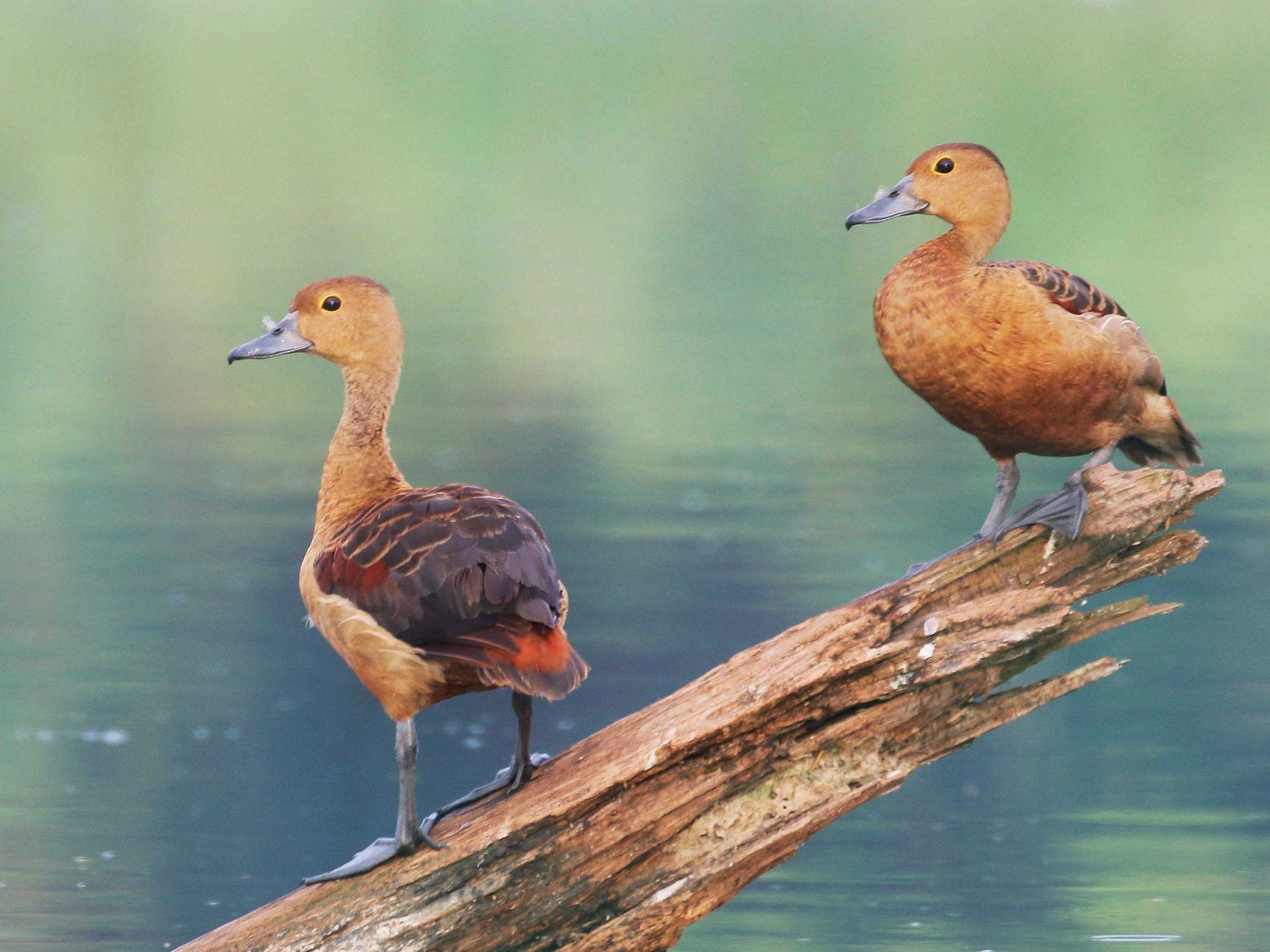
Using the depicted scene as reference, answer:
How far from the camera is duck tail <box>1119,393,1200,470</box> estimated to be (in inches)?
214

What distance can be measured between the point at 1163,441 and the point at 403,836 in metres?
2.59

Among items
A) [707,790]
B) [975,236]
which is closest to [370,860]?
[707,790]

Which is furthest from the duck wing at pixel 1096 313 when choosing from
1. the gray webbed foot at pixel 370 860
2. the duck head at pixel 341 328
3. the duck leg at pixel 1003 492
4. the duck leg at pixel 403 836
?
the gray webbed foot at pixel 370 860

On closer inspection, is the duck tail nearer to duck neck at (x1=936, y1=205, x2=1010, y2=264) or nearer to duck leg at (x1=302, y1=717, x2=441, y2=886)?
duck neck at (x1=936, y1=205, x2=1010, y2=264)

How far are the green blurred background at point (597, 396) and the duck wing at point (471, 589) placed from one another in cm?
198

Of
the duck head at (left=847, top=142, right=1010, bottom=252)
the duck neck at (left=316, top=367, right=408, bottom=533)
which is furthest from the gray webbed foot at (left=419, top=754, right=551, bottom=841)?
the duck head at (left=847, top=142, right=1010, bottom=252)

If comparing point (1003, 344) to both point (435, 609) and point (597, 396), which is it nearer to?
point (435, 609)

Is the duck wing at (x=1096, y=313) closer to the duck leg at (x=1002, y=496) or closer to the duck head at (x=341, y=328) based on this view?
the duck leg at (x=1002, y=496)

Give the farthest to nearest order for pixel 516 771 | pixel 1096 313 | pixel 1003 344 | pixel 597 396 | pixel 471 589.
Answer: pixel 597 396
pixel 1096 313
pixel 1003 344
pixel 516 771
pixel 471 589

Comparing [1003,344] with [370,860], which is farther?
[1003,344]

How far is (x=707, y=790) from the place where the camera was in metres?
4.58

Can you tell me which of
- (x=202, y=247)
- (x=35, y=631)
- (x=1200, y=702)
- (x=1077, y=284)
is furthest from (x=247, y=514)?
(x=202, y=247)

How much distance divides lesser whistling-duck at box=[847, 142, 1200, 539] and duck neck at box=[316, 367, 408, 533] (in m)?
1.45

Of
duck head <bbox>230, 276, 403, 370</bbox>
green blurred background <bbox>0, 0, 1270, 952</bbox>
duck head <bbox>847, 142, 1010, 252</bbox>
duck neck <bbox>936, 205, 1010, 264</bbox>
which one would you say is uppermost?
duck head <bbox>847, 142, 1010, 252</bbox>
